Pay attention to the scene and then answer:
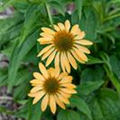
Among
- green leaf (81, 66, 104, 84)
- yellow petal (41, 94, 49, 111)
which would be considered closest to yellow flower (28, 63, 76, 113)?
yellow petal (41, 94, 49, 111)

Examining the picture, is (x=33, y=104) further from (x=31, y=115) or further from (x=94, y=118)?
(x=94, y=118)

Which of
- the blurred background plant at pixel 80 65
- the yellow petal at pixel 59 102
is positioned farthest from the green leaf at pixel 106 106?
the yellow petal at pixel 59 102

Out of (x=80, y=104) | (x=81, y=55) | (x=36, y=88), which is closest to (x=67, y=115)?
(x=80, y=104)

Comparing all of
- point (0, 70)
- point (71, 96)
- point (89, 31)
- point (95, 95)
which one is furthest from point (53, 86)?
point (0, 70)

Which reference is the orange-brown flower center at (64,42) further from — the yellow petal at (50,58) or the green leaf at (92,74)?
the green leaf at (92,74)

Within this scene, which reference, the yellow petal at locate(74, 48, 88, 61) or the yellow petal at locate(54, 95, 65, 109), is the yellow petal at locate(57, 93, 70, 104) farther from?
the yellow petal at locate(74, 48, 88, 61)
